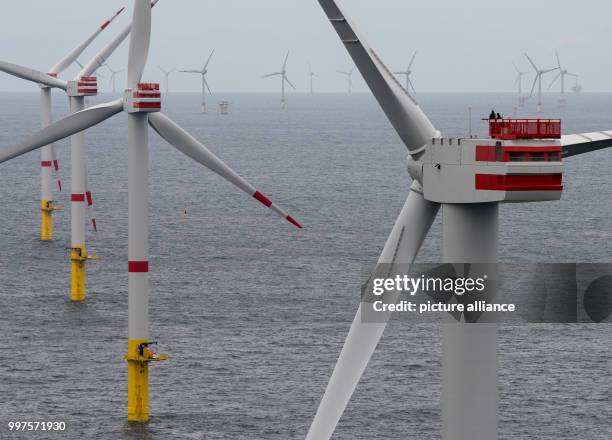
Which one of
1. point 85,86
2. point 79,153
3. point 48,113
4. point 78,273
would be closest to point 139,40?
point 85,86

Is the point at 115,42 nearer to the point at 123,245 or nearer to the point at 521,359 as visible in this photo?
the point at 521,359

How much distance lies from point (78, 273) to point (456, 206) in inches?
2901

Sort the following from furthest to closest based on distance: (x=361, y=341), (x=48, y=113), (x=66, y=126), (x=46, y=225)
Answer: (x=46, y=225) < (x=48, y=113) < (x=66, y=126) < (x=361, y=341)

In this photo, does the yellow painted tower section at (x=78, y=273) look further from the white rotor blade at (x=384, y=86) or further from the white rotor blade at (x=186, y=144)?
the white rotor blade at (x=384, y=86)

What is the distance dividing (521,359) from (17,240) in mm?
82726

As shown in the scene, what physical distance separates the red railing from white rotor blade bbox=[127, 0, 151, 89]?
29.9 m

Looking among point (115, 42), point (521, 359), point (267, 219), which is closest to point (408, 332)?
point (521, 359)

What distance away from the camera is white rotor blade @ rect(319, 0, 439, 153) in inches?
1874

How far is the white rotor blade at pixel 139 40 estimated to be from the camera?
2815 inches

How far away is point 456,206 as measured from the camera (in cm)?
4875

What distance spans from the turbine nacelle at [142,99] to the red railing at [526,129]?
95.3 ft

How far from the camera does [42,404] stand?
8294 centimetres

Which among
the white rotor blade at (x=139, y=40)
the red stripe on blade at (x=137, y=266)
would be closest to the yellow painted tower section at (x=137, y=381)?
the red stripe on blade at (x=137, y=266)

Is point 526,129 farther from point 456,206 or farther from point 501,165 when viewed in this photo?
point 456,206
